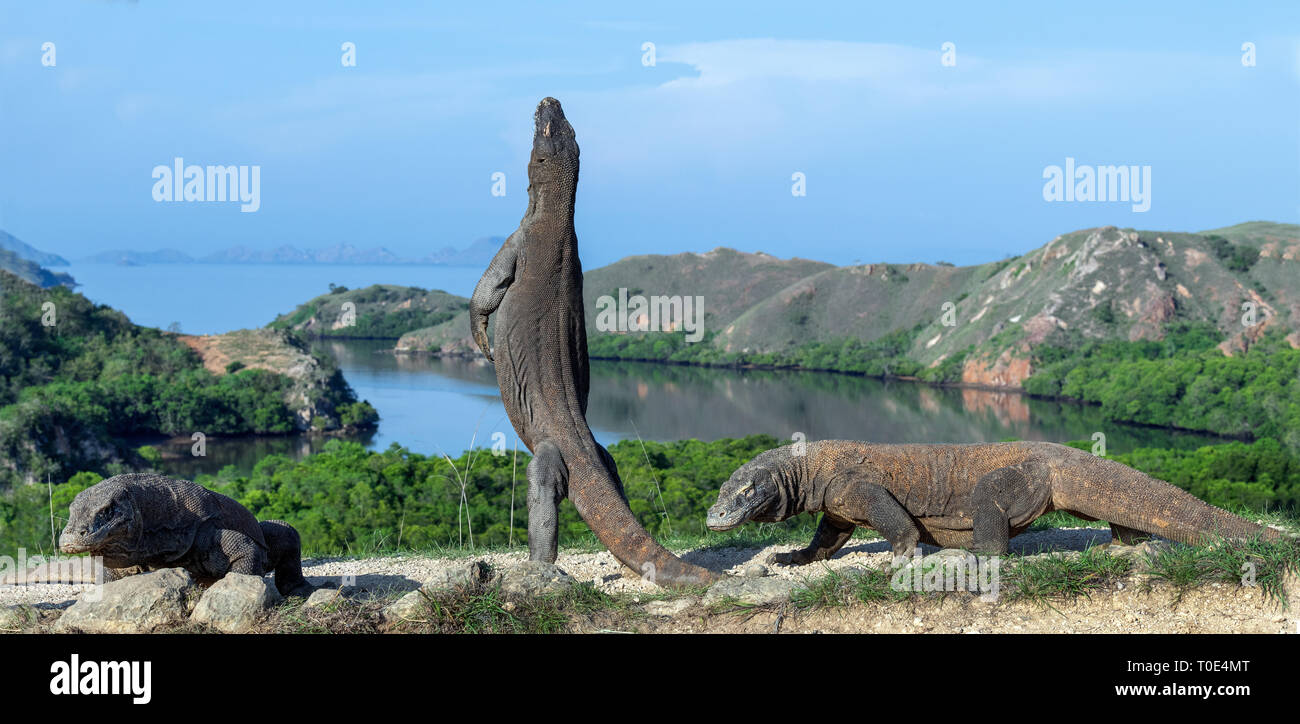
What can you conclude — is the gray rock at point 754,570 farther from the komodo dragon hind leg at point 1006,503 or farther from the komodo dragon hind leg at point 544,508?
the komodo dragon hind leg at point 1006,503

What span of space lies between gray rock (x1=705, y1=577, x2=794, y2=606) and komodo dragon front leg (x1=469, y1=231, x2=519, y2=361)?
9.65ft

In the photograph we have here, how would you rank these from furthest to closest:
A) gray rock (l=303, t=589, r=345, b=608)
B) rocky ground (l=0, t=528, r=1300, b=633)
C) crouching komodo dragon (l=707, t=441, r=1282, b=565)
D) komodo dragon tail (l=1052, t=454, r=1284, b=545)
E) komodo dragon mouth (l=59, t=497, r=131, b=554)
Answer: crouching komodo dragon (l=707, t=441, r=1282, b=565)
komodo dragon tail (l=1052, t=454, r=1284, b=545)
gray rock (l=303, t=589, r=345, b=608)
komodo dragon mouth (l=59, t=497, r=131, b=554)
rocky ground (l=0, t=528, r=1300, b=633)

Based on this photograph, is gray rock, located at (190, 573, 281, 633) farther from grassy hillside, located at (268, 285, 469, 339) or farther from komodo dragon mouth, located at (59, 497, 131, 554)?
grassy hillside, located at (268, 285, 469, 339)

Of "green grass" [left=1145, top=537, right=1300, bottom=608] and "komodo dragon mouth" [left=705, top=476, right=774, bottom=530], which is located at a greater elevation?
"komodo dragon mouth" [left=705, top=476, right=774, bottom=530]

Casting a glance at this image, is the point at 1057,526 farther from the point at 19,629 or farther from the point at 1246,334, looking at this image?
the point at 1246,334

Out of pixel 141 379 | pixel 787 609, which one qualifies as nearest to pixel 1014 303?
pixel 141 379

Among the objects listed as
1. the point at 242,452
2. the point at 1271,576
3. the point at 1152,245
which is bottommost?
the point at 242,452

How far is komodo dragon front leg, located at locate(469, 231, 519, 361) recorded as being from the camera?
383 inches

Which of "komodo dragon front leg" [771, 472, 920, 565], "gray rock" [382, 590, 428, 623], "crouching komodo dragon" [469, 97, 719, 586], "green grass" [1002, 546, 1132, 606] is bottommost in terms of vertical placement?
"gray rock" [382, 590, 428, 623]

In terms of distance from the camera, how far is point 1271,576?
781 cm

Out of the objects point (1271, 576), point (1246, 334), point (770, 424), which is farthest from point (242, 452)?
point (1246, 334)

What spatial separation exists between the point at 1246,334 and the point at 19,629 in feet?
203

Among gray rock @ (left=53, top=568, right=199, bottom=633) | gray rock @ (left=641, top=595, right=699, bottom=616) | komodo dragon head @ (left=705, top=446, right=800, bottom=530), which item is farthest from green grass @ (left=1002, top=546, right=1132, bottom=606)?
gray rock @ (left=53, top=568, right=199, bottom=633)

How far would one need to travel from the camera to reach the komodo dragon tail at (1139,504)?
8828 millimetres
